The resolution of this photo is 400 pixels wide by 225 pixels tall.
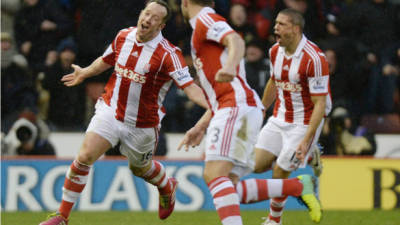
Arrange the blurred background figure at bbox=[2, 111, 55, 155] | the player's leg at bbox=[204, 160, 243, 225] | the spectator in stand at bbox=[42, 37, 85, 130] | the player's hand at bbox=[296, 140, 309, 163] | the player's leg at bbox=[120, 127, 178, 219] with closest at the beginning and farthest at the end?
1. the player's leg at bbox=[204, 160, 243, 225]
2. the player's hand at bbox=[296, 140, 309, 163]
3. the player's leg at bbox=[120, 127, 178, 219]
4. the blurred background figure at bbox=[2, 111, 55, 155]
5. the spectator in stand at bbox=[42, 37, 85, 130]

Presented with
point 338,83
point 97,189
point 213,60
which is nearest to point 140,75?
point 213,60

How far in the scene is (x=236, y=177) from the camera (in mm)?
6785

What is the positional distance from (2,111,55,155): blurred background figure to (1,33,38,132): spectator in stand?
605mm

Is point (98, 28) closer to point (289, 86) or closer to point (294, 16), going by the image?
point (289, 86)

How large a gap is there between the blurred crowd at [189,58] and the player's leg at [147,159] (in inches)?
154

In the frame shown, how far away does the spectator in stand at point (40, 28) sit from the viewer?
13695 mm

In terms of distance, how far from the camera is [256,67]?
509 inches

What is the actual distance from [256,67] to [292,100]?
4294mm

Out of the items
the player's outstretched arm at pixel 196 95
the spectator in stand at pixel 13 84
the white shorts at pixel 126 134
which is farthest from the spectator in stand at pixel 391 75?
the player's outstretched arm at pixel 196 95

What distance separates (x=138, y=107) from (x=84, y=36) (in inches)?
211

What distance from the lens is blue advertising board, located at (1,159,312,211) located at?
11.7m

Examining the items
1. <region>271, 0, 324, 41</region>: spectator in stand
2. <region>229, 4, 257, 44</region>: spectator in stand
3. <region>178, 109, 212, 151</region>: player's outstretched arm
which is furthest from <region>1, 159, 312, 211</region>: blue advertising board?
<region>178, 109, 212, 151</region>: player's outstretched arm

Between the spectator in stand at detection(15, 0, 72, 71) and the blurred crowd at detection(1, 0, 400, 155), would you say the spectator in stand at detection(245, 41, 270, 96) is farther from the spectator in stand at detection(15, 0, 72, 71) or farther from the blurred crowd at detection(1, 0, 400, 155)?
the spectator in stand at detection(15, 0, 72, 71)

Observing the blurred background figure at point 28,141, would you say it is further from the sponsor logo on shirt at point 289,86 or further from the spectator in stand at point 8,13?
the sponsor logo on shirt at point 289,86
